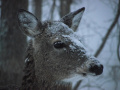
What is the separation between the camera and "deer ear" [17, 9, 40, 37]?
2936mm

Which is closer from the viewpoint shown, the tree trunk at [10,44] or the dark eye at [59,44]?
the dark eye at [59,44]

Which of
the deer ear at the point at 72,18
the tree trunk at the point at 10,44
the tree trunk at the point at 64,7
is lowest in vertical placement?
the tree trunk at the point at 10,44

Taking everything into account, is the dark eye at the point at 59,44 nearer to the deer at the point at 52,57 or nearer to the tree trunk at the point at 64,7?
the deer at the point at 52,57

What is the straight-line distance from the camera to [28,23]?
303 centimetres

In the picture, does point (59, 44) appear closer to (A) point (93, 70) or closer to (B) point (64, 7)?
(A) point (93, 70)

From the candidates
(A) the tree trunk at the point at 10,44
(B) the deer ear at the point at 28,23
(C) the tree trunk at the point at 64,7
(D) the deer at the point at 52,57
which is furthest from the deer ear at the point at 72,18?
(C) the tree trunk at the point at 64,7

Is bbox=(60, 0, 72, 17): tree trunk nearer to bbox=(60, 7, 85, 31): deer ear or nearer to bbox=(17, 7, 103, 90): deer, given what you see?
bbox=(60, 7, 85, 31): deer ear

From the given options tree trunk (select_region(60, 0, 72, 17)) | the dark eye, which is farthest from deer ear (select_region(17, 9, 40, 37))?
tree trunk (select_region(60, 0, 72, 17))

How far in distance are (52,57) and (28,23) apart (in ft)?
2.47

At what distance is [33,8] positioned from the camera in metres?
11.4

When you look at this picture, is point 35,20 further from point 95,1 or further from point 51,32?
point 95,1

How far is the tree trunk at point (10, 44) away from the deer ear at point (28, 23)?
238 centimetres

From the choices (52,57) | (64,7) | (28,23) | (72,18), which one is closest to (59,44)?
(52,57)

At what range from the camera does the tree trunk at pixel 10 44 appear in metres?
5.24
